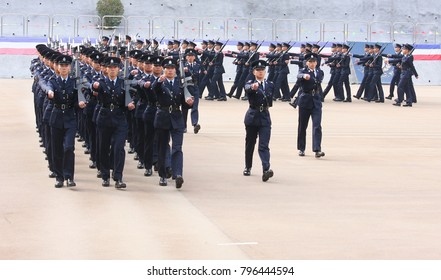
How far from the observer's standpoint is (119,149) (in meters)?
14.9

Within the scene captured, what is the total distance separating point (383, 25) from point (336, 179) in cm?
3738

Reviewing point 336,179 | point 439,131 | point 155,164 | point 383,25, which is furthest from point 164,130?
point 383,25

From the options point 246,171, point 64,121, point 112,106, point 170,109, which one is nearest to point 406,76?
point 246,171

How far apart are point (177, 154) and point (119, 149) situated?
80 centimetres

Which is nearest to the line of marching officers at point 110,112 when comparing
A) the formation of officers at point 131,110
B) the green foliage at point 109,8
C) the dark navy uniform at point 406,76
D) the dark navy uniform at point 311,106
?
the formation of officers at point 131,110

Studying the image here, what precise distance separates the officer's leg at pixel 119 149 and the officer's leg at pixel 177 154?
0.66 metres

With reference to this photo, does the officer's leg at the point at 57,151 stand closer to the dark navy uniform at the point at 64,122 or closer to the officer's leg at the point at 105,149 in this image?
the dark navy uniform at the point at 64,122

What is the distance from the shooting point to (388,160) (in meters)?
18.6

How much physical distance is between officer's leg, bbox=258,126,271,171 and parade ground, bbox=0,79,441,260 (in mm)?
284

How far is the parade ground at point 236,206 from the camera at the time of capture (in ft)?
34.8

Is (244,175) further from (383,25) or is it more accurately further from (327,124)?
(383,25)

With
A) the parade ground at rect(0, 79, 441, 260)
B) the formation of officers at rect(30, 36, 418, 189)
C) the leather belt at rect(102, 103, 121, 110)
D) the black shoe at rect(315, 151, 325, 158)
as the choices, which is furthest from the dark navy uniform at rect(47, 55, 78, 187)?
the black shoe at rect(315, 151, 325, 158)

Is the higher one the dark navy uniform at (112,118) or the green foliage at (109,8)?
the green foliage at (109,8)

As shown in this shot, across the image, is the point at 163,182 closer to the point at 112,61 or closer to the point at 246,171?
the point at 246,171
